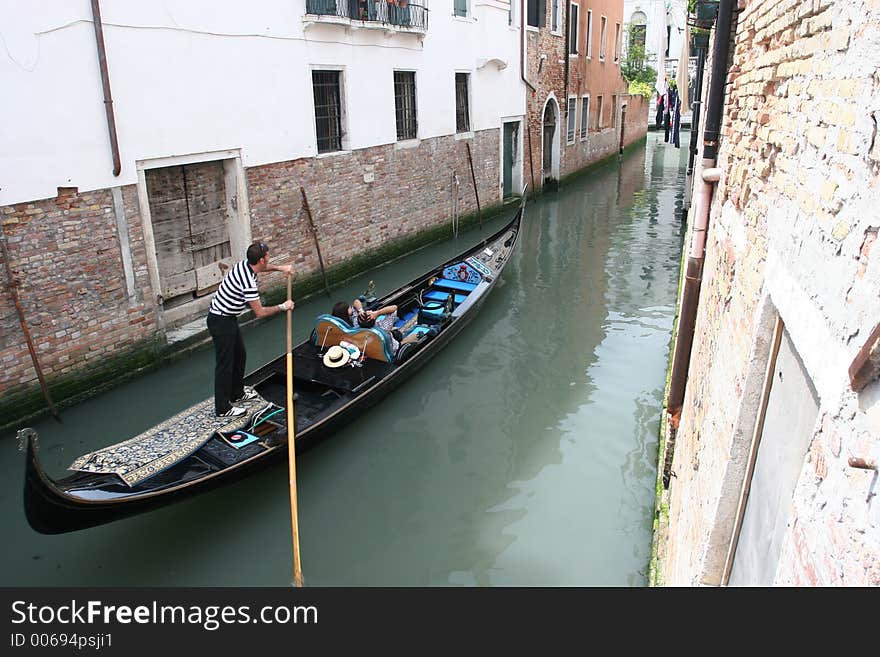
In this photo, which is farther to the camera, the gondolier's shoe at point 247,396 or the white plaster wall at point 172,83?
the white plaster wall at point 172,83

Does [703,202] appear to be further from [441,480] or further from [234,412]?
[234,412]

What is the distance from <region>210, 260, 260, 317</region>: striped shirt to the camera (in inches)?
154

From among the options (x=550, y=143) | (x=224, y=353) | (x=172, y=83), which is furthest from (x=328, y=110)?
(x=550, y=143)

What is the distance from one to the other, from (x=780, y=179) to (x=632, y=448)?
312cm

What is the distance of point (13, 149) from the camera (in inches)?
175

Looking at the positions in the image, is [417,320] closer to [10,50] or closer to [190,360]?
[190,360]

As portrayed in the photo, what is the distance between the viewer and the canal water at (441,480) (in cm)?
351

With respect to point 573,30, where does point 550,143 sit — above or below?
below

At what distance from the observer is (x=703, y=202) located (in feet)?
11.3

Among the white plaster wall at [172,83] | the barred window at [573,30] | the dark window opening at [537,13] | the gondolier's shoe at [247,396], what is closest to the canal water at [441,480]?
the gondolier's shoe at [247,396]

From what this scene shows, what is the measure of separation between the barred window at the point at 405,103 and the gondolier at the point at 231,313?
17.8 feet

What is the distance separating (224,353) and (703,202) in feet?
9.13

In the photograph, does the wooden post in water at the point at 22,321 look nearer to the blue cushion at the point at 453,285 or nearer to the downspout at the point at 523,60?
the blue cushion at the point at 453,285

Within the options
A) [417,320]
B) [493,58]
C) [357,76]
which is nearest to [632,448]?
[417,320]
